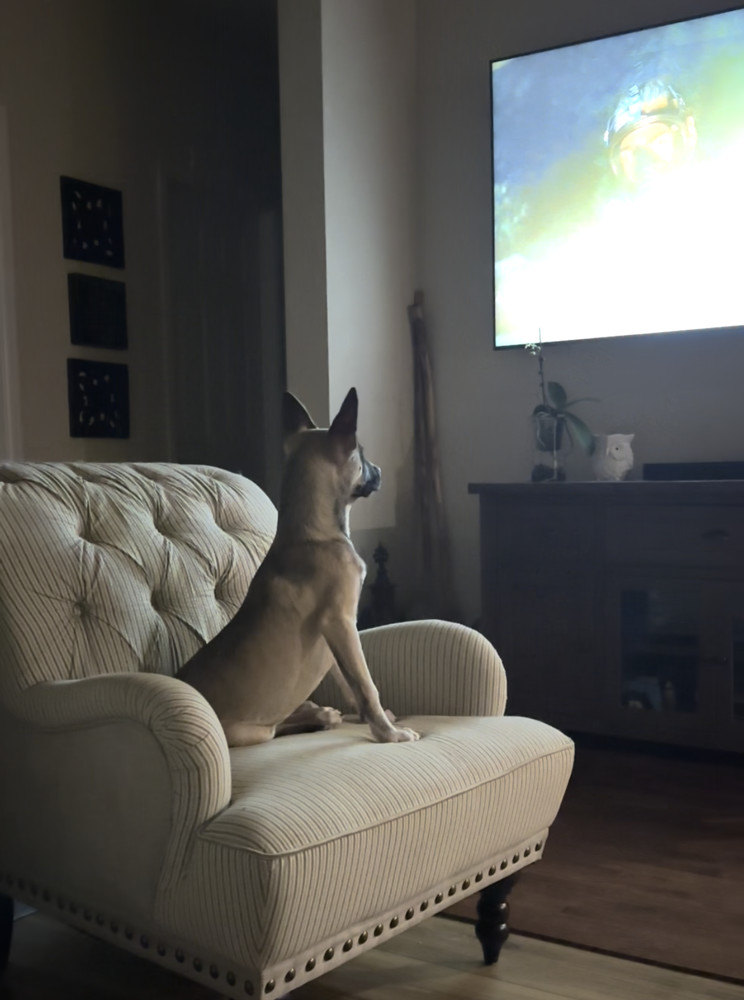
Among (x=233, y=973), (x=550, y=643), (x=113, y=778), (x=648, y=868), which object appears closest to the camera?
(x=233, y=973)

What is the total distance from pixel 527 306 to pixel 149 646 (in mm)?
2255

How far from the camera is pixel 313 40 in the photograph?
3.54 meters

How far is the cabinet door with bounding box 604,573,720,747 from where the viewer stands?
2.97 metres

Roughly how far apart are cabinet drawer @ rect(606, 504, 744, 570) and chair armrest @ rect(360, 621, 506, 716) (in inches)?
49.8

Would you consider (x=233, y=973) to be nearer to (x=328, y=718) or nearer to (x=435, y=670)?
(x=328, y=718)

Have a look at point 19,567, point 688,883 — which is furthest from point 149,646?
point 688,883

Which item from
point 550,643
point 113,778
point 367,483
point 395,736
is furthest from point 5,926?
point 550,643

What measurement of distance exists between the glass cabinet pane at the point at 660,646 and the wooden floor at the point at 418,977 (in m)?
1.27

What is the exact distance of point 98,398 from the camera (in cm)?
391

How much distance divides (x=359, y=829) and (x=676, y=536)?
6.21 feet

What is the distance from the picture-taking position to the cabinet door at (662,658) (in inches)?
117

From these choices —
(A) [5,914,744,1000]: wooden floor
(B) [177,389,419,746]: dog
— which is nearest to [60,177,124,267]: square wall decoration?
(B) [177,389,419,746]: dog

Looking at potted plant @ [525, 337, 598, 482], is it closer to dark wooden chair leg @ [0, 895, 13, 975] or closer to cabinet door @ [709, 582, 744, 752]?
cabinet door @ [709, 582, 744, 752]

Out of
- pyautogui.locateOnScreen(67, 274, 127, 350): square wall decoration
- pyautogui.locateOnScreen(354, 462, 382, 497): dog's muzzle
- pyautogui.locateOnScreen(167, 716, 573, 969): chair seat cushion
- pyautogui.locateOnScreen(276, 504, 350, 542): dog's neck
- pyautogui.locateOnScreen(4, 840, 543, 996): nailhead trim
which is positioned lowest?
pyautogui.locateOnScreen(4, 840, 543, 996): nailhead trim
